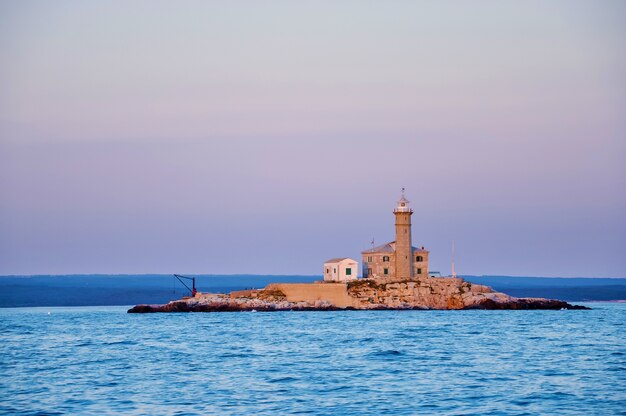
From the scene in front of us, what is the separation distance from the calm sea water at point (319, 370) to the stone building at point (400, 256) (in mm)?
24199

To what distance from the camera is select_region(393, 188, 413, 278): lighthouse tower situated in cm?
8438

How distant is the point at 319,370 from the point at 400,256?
51080 mm

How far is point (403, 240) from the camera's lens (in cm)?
8481

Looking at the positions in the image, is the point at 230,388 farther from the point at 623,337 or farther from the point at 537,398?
the point at 623,337

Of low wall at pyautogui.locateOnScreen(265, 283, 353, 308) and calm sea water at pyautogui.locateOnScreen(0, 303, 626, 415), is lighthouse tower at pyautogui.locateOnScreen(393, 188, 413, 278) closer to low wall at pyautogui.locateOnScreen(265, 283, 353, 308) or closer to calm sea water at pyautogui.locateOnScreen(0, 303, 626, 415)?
low wall at pyautogui.locateOnScreen(265, 283, 353, 308)

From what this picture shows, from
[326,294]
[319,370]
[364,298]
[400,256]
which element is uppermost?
[400,256]

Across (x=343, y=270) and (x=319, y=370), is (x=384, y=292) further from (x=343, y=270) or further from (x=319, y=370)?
(x=319, y=370)

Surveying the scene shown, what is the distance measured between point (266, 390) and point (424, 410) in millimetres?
5641

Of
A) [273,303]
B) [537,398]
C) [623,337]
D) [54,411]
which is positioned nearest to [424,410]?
[537,398]

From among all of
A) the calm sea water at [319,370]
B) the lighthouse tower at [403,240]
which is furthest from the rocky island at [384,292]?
the calm sea water at [319,370]

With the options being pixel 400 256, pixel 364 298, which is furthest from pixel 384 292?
pixel 400 256

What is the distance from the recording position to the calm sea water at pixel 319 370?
88.1 ft

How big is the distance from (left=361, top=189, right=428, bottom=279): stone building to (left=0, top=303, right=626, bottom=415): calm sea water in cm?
2420

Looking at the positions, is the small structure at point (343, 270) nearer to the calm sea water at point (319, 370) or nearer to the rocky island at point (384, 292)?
the rocky island at point (384, 292)
